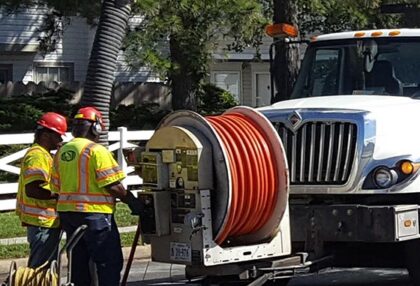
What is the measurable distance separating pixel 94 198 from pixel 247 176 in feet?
4.13

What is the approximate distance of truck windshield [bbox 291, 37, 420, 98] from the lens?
10.9 metres

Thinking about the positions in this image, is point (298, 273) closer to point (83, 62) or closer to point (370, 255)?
point (370, 255)

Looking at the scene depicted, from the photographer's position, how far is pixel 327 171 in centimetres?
971

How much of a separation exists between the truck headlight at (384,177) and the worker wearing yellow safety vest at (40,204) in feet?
9.44

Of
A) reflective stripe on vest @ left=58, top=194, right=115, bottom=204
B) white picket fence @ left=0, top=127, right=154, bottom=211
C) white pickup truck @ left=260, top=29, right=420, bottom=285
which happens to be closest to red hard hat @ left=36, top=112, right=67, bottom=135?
reflective stripe on vest @ left=58, top=194, right=115, bottom=204

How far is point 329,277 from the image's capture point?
12.2 m

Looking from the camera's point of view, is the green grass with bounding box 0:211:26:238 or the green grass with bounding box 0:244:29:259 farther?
the green grass with bounding box 0:211:26:238

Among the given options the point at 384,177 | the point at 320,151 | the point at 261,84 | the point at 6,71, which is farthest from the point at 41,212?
the point at 261,84

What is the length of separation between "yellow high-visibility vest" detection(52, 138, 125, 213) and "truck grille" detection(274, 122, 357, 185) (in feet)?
6.42

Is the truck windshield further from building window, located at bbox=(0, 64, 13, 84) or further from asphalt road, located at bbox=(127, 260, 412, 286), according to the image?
building window, located at bbox=(0, 64, 13, 84)

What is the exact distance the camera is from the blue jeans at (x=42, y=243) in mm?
9125

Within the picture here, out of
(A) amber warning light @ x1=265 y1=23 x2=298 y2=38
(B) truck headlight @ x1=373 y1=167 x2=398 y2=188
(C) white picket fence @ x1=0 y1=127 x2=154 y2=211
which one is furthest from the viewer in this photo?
(C) white picket fence @ x1=0 y1=127 x2=154 y2=211

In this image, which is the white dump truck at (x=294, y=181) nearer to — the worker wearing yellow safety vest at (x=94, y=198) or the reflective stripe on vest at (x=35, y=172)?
the worker wearing yellow safety vest at (x=94, y=198)

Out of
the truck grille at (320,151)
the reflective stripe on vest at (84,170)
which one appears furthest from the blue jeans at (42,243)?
the truck grille at (320,151)
